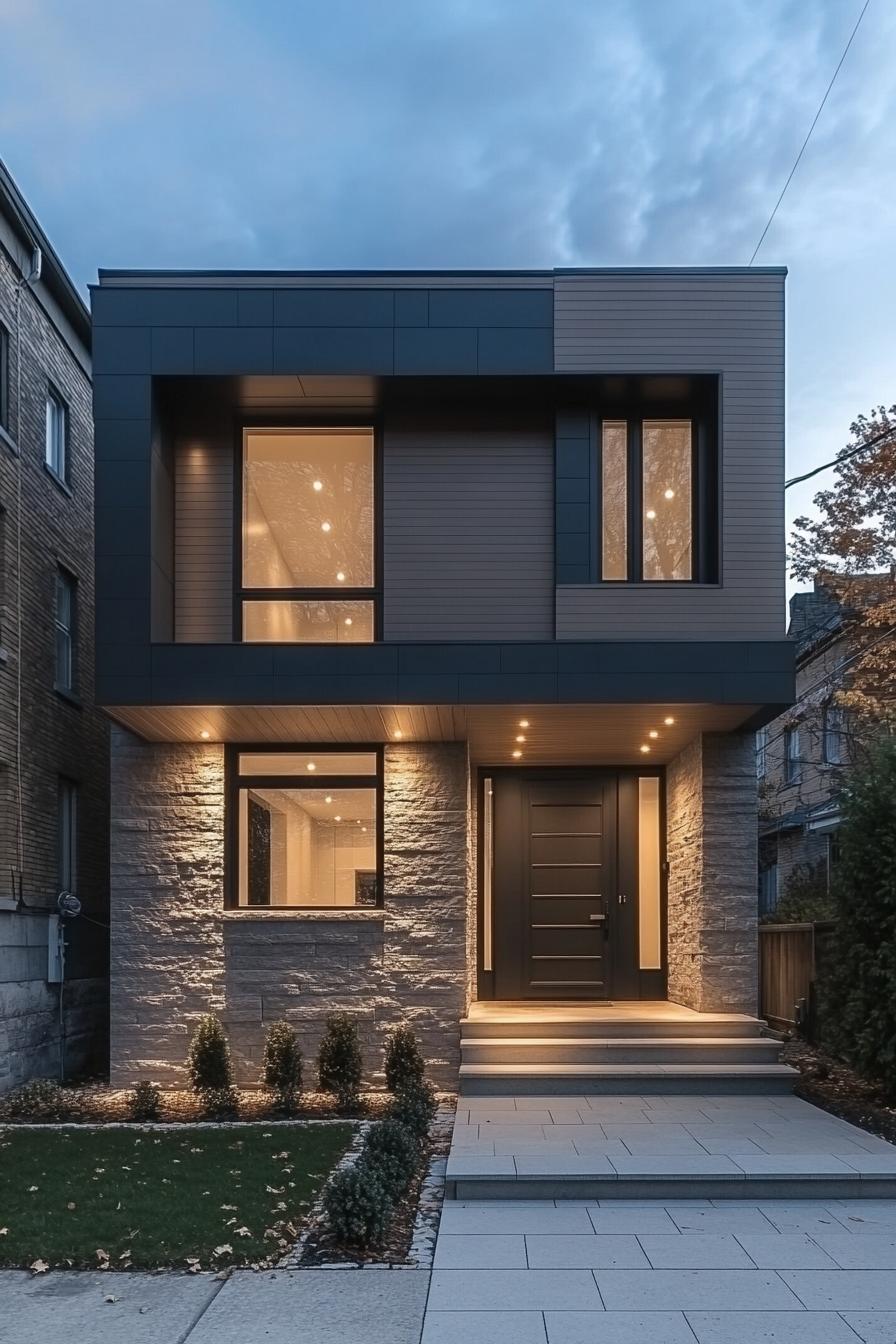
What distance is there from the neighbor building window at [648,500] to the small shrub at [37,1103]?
20.7ft

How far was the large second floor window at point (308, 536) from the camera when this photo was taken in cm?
987

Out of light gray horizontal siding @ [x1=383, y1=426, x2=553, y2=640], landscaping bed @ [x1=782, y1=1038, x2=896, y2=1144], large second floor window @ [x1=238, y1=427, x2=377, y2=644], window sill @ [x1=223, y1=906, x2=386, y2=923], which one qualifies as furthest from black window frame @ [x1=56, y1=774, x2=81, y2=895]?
landscaping bed @ [x1=782, y1=1038, x2=896, y2=1144]

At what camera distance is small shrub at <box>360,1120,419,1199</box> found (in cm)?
586

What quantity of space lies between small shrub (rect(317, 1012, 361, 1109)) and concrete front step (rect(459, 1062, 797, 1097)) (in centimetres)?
93

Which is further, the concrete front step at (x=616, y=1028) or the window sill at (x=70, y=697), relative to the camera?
the window sill at (x=70, y=697)

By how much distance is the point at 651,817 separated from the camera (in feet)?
37.9

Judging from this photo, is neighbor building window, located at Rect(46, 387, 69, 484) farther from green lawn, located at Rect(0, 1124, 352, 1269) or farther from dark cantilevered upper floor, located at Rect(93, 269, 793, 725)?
green lawn, located at Rect(0, 1124, 352, 1269)

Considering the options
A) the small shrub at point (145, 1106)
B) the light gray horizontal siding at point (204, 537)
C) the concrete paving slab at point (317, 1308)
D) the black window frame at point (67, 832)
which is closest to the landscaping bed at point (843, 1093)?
the concrete paving slab at point (317, 1308)

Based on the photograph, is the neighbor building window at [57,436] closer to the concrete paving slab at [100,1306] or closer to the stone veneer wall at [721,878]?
the stone veneer wall at [721,878]

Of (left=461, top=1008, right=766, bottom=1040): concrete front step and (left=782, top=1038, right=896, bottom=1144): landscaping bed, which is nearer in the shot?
(left=782, top=1038, right=896, bottom=1144): landscaping bed

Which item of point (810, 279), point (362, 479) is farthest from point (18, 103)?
point (362, 479)

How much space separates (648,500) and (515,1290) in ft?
22.3

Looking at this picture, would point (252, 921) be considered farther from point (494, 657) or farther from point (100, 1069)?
point (100, 1069)

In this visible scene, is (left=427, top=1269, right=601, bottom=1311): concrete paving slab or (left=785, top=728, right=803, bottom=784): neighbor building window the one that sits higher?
(left=785, top=728, right=803, bottom=784): neighbor building window
